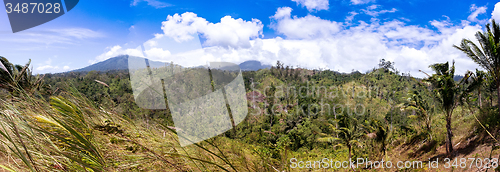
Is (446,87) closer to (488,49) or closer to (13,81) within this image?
(488,49)

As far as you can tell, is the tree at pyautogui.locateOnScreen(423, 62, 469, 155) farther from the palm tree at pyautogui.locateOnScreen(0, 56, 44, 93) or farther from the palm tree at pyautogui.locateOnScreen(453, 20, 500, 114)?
the palm tree at pyautogui.locateOnScreen(0, 56, 44, 93)

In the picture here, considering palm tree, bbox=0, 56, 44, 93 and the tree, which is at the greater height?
palm tree, bbox=0, 56, 44, 93

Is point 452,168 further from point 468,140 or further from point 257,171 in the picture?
point 257,171

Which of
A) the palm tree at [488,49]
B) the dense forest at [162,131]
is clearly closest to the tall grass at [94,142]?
the dense forest at [162,131]

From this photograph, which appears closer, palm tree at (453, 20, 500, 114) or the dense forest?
the dense forest

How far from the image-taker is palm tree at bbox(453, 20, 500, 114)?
6832 mm

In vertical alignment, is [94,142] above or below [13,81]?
below

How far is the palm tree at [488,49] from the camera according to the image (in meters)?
6.83

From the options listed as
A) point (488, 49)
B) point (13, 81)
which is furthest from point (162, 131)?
point (488, 49)

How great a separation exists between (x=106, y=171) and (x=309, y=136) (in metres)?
38.0

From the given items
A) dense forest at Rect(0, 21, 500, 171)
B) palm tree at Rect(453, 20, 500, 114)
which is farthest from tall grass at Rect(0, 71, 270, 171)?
palm tree at Rect(453, 20, 500, 114)

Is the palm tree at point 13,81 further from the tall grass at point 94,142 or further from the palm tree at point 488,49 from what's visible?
the palm tree at point 488,49

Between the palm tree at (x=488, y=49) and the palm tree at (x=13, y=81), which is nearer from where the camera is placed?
the palm tree at (x=13, y=81)

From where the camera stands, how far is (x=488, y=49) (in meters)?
6.99
